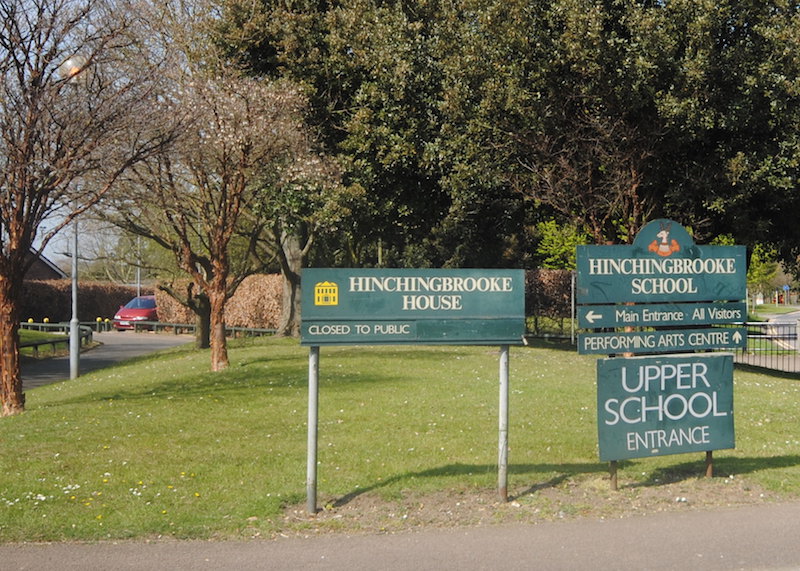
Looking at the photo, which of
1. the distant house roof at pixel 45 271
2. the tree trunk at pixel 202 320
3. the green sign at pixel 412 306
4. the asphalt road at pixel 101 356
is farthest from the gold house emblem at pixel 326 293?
the distant house roof at pixel 45 271

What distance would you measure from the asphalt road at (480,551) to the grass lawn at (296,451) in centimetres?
35

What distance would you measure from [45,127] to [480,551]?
30.3 feet

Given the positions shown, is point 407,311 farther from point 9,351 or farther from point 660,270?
point 9,351

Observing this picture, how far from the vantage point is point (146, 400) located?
1281cm

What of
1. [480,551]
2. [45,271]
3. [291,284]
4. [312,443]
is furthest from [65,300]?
[480,551]

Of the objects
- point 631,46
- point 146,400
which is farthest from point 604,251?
point 631,46

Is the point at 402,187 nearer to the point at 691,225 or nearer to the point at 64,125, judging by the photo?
the point at 691,225

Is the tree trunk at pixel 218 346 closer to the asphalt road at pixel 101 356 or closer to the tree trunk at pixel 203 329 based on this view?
the asphalt road at pixel 101 356

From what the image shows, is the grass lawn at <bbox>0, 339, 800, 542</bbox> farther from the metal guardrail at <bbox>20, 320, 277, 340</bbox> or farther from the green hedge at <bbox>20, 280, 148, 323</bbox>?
the green hedge at <bbox>20, 280, 148, 323</bbox>

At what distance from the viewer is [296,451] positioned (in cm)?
909

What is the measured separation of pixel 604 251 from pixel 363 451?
3284mm

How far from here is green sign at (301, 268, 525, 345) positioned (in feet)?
22.7

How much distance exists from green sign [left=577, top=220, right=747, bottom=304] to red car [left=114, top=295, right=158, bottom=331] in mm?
38392

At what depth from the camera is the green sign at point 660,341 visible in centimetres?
756
